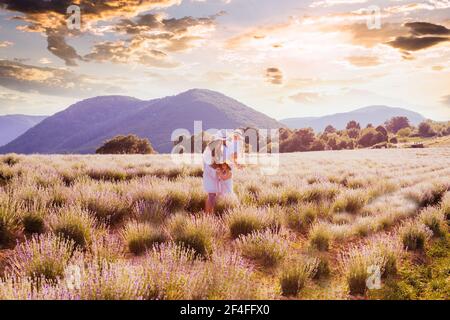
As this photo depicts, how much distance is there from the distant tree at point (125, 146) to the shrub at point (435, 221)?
56924 mm

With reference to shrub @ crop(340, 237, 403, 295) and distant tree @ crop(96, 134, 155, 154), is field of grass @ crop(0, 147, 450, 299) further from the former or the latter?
distant tree @ crop(96, 134, 155, 154)

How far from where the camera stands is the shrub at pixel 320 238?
5.91 metres

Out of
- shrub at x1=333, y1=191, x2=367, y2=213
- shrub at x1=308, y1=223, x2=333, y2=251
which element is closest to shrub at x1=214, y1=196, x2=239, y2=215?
shrub at x1=308, y1=223, x2=333, y2=251

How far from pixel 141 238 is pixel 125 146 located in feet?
194

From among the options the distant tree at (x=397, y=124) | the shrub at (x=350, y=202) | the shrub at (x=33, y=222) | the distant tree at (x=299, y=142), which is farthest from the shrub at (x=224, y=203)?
the distant tree at (x=397, y=124)

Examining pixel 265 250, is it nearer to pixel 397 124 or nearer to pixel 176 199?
pixel 176 199

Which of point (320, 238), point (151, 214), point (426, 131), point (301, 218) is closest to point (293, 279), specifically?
point (320, 238)

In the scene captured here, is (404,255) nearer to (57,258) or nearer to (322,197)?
(322,197)

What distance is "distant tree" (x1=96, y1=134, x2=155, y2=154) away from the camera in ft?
201

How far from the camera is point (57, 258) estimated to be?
13.0ft

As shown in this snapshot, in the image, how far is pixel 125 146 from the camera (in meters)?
61.7
